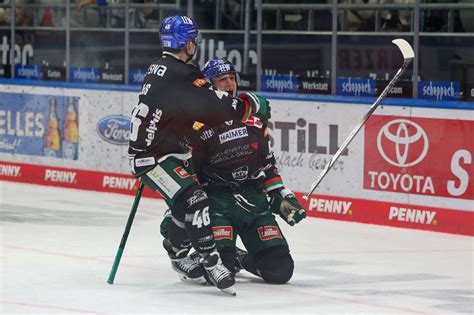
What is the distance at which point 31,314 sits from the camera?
7.32 meters

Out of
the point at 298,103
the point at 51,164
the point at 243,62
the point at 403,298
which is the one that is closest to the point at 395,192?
the point at 298,103

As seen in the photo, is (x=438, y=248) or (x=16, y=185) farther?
(x=16, y=185)

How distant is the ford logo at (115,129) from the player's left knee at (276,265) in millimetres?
5553

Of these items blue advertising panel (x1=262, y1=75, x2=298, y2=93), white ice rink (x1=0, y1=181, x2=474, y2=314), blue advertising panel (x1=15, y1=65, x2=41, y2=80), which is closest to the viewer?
white ice rink (x1=0, y1=181, x2=474, y2=314)

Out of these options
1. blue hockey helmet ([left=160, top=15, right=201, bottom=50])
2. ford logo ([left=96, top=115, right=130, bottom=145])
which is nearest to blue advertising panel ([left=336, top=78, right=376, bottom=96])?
ford logo ([left=96, top=115, right=130, bottom=145])

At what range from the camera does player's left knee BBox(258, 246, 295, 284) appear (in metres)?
8.42

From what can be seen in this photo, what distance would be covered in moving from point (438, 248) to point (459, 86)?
1.72 metres

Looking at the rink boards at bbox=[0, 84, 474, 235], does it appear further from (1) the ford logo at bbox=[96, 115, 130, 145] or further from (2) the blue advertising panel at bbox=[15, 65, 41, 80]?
(2) the blue advertising panel at bbox=[15, 65, 41, 80]

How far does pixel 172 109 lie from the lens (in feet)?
25.9

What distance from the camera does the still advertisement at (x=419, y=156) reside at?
11164 mm

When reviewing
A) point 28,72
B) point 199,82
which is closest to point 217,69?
point 199,82

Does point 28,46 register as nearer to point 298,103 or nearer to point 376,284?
point 298,103

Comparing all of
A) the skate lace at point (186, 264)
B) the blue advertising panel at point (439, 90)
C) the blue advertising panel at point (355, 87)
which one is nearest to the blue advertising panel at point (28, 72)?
the blue advertising panel at point (355, 87)

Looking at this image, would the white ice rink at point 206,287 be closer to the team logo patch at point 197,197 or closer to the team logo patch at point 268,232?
the team logo patch at point 268,232
